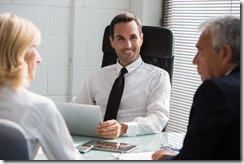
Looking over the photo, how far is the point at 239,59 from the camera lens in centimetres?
118

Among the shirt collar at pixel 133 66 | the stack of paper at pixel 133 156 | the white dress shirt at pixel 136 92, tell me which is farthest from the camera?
the shirt collar at pixel 133 66

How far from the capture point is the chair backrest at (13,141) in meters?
1.01

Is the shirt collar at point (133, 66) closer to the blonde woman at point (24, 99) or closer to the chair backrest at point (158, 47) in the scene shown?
the chair backrest at point (158, 47)

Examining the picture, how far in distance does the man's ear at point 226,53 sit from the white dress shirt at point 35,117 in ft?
1.63

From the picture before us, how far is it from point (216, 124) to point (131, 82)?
1.07m

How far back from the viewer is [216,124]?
1.04 metres

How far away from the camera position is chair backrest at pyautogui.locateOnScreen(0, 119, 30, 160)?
1.01 meters

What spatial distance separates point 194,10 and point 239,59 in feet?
4.55

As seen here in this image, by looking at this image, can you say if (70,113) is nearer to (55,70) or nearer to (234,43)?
(234,43)

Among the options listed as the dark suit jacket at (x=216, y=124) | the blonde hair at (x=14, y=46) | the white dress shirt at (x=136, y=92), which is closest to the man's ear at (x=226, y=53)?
the dark suit jacket at (x=216, y=124)

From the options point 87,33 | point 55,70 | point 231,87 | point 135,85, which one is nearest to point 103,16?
point 87,33

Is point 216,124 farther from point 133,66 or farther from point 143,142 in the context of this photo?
point 133,66

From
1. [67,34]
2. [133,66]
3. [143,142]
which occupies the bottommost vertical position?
[143,142]

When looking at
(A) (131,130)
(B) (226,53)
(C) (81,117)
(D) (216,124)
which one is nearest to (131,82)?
(A) (131,130)
